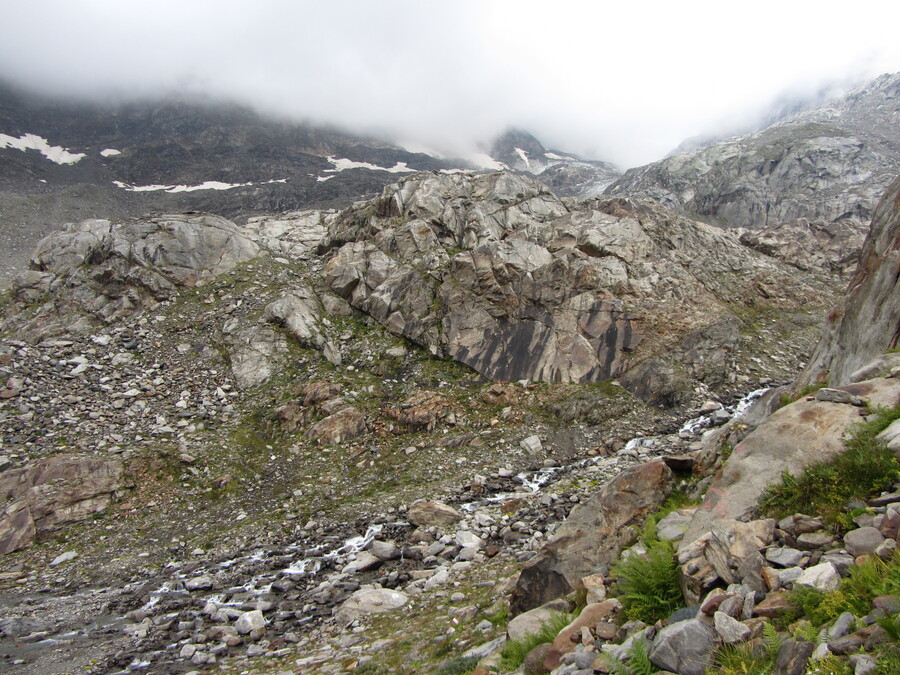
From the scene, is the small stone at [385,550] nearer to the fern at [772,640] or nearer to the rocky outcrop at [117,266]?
the fern at [772,640]

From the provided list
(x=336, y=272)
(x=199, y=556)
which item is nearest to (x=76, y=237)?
(x=336, y=272)

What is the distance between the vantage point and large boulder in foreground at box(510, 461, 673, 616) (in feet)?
30.3

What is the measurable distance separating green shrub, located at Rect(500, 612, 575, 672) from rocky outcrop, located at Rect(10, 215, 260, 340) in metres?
40.8

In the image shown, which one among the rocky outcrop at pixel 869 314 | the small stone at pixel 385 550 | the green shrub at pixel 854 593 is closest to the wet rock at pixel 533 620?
the green shrub at pixel 854 593

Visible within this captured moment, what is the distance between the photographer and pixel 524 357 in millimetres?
32375

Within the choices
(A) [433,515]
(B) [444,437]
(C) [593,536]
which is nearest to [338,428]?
(B) [444,437]

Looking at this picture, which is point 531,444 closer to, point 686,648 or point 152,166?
point 686,648

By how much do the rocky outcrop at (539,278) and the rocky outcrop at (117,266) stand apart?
1133 cm

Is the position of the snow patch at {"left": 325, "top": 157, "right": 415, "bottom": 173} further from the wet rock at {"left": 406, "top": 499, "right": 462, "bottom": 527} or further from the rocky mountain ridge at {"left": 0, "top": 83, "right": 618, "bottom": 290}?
the wet rock at {"left": 406, "top": 499, "right": 462, "bottom": 527}

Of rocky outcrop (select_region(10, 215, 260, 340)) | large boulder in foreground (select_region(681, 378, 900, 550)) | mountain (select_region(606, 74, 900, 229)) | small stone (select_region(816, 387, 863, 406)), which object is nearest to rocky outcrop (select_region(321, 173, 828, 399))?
rocky outcrop (select_region(10, 215, 260, 340))

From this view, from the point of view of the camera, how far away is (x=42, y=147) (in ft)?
492

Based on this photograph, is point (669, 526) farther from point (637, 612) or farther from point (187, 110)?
point (187, 110)

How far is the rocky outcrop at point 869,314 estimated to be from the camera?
1336 centimetres

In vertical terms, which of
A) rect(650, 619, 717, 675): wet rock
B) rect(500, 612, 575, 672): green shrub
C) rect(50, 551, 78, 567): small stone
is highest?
rect(650, 619, 717, 675): wet rock
